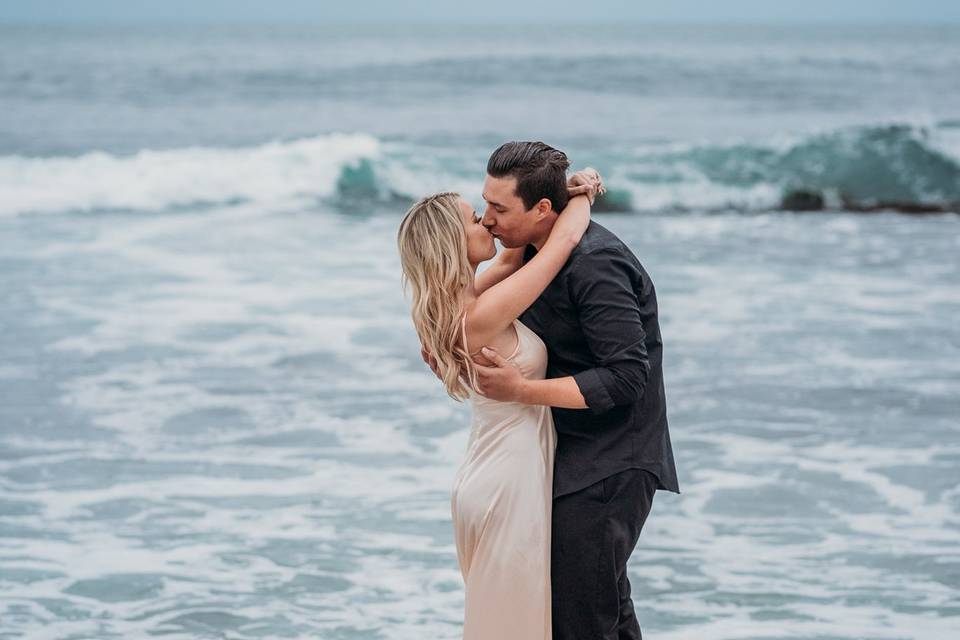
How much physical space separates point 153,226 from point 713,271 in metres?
7.64

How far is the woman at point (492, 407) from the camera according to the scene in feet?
10.9

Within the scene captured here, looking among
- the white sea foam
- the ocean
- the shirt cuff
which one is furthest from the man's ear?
the white sea foam

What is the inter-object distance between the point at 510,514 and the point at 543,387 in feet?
1.23

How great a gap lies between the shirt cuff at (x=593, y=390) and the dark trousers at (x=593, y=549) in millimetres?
240

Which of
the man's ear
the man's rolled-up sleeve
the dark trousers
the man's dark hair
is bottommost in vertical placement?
the dark trousers

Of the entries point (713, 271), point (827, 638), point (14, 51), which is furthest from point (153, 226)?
point (14, 51)

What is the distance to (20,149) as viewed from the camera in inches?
948

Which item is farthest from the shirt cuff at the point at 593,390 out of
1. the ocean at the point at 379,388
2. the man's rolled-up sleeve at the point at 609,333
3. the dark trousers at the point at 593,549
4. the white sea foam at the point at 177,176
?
the white sea foam at the point at 177,176

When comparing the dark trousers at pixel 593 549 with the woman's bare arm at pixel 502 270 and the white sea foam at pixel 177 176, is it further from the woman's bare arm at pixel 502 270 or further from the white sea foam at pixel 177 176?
the white sea foam at pixel 177 176

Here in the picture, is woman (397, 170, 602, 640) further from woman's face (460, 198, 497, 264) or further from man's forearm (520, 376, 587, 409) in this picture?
man's forearm (520, 376, 587, 409)

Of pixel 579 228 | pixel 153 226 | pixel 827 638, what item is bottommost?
pixel 827 638

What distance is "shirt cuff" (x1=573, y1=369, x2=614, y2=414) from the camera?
329 centimetres

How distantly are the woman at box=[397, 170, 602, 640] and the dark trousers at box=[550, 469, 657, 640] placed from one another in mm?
44

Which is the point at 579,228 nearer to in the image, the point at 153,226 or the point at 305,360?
the point at 305,360
